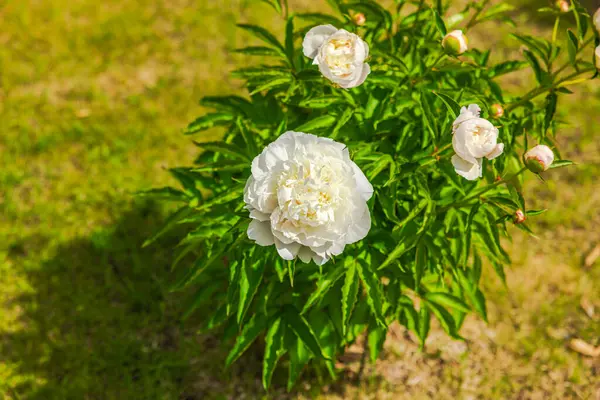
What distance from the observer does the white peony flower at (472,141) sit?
5.14 ft

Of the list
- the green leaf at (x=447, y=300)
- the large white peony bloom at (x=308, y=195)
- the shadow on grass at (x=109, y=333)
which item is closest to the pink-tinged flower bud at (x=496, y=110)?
the large white peony bloom at (x=308, y=195)

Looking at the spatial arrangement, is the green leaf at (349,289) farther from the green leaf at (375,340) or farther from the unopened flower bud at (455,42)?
the unopened flower bud at (455,42)

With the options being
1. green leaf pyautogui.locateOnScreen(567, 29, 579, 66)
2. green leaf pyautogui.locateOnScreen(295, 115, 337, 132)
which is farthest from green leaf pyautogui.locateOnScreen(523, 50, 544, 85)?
green leaf pyautogui.locateOnScreen(295, 115, 337, 132)

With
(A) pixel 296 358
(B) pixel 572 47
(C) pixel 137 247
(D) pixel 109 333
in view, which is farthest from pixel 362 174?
(C) pixel 137 247

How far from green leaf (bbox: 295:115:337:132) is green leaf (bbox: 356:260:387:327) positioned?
1.51 ft

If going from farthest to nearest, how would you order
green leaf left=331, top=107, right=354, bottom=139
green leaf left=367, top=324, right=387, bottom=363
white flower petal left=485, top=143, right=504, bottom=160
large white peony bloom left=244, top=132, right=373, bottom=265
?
green leaf left=367, top=324, right=387, bottom=363
green leaf left=331, top=107, right=354, bottom=139
white flower petal left=485, top=143, right=504, bottom=160
large white peony bloom left=244, top=132, right=373, bottom=265

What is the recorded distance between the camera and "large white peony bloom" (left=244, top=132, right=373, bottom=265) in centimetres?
148

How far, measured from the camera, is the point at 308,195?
4.84 feet

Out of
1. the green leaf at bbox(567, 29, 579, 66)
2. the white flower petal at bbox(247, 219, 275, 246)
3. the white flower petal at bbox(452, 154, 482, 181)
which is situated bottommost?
the white flower petal at bbox(247, 219, 275, 246)

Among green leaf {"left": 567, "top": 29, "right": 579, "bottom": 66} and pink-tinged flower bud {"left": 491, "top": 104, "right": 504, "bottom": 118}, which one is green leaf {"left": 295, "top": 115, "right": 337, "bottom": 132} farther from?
green leaf {"left": 567, "top": 29, "right": 579, "bottom": 66}

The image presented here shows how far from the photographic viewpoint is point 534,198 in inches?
146

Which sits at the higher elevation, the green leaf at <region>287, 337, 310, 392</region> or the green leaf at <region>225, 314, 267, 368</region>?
the green leaf at <region>225, 314, 267, 368</region>

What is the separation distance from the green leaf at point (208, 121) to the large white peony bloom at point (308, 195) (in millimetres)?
692

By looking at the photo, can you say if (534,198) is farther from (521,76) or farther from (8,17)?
(8,17)
